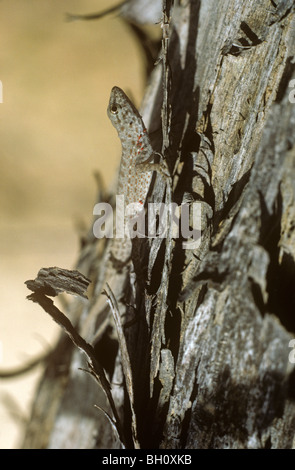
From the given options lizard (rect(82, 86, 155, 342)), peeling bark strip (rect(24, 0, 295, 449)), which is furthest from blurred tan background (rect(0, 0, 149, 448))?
peeling bark strip (rect(24, 0, 295, 449))

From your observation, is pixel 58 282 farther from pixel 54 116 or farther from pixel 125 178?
pixel 54 116

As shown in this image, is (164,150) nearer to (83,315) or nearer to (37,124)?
(83,315)

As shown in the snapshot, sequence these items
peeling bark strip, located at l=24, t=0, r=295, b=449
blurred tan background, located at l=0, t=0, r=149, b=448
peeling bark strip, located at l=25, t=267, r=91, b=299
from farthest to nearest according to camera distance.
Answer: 1. blurred tan background, located at l=0, t=0, r=149, b=448
2. peeling bark strip, located at l=25, t=267, r=91, b=299
3. peeling bark strip, located at l=24, t=0, r=295, b=449

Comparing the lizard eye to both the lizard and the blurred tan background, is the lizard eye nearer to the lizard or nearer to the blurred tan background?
the lizard

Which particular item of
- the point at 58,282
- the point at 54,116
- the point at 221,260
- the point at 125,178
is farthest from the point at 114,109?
the point at 54,116

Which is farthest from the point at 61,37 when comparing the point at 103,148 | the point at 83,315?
the point at 83,315

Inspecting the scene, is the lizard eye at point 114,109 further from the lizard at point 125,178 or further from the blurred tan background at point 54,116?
the blurred tan background at point 54,116
